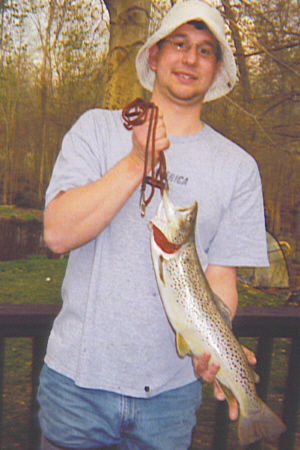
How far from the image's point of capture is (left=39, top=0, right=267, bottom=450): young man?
1.65 metres

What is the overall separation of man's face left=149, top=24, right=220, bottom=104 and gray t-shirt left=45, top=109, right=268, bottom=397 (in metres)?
0.18

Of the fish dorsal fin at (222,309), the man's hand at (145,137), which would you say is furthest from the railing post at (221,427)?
the man's hand at (145,137)

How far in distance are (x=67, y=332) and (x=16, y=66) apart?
50.1ft

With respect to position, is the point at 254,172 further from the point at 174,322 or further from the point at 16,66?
the point at 16,66

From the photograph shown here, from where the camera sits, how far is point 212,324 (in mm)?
1462

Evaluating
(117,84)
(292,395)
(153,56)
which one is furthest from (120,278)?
(117,84)

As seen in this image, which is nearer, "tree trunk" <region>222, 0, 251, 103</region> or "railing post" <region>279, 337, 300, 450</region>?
"railing post" <region>279, 337, 300, 450</region>

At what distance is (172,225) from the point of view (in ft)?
4.66

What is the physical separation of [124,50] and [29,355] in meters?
4.83

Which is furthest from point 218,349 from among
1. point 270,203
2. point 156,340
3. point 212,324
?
point 270,203

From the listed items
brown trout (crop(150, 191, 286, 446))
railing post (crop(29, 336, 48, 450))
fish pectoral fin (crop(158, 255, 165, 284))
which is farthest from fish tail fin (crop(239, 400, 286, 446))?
railing post (crop(29, 336, 48, 450))

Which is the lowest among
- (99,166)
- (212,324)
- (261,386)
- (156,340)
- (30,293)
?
(30,293)

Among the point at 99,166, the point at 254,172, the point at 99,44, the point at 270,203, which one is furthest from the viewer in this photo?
the point at 99,44

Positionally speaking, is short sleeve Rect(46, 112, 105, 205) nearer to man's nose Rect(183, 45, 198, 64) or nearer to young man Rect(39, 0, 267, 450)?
young man Rect(39, 0, 267, 450)
